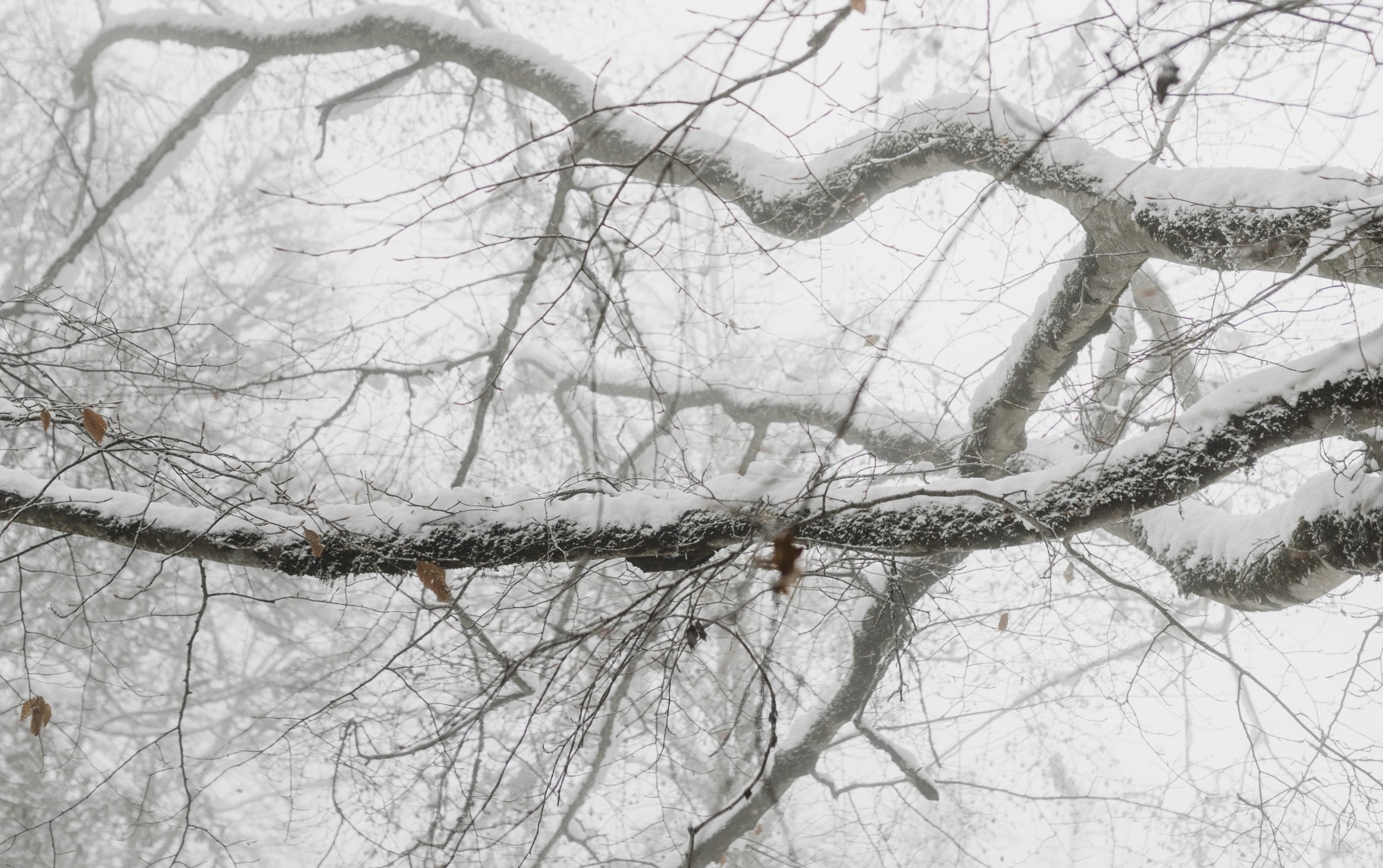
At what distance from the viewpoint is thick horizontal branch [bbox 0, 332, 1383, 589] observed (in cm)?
219

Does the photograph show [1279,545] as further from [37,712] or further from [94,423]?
[37,712]

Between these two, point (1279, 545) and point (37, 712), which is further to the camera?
point (37, 712)

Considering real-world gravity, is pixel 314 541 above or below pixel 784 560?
above

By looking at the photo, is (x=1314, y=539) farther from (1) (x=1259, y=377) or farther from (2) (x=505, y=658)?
(2) (x=505, y=658)

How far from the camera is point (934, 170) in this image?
3.51m

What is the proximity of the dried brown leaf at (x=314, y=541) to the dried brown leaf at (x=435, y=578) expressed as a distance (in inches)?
11.5

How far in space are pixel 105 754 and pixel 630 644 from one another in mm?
6976

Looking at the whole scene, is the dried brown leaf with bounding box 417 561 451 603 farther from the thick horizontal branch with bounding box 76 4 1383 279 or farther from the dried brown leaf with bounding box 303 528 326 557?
the thick horizontal branch with bounding box 76 4 1383 279

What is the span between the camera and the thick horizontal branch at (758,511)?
86.0 inches

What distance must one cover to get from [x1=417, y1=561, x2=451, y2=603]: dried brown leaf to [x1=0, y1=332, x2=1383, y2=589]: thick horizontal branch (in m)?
0.03

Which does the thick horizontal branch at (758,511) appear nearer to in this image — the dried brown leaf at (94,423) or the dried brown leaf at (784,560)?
the dried brown leaf at (784,560)

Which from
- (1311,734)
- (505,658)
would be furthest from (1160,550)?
(505,658)

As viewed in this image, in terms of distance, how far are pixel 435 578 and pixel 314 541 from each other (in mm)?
371

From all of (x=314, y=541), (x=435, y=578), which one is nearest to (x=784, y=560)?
(x=435, y=578)
